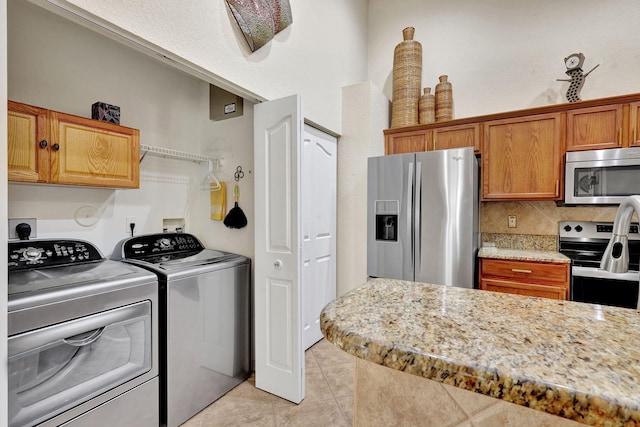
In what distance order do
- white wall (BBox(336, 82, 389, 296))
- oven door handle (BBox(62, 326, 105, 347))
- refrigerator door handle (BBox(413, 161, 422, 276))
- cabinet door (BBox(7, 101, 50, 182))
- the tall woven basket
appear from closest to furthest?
oven door handle (BBox(62, 326, 105, 347)) < cabinet door (BBox(7, 101, 50, 182)) < refrigerator door handle (BBox(413, 161, 422, 276)) < white wall (BBox(336, 82, 389, 296)) < the tall woven basket

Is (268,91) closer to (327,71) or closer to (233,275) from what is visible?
(327,71)

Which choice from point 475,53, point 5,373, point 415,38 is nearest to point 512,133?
point 475,53

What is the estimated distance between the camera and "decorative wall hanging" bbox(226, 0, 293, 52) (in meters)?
1.71

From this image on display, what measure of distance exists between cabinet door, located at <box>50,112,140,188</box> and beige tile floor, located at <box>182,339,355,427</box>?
1.58 m

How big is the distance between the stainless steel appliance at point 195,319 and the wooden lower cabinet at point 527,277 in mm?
1974

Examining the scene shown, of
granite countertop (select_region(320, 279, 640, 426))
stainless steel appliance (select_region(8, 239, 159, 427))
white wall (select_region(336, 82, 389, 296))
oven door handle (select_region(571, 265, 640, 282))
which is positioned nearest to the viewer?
granite countertop (select_region(320, 279, 640, 426))

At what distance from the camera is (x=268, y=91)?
1982mm

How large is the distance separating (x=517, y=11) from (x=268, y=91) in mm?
2761

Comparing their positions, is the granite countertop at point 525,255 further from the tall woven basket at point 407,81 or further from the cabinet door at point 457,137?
the tall woven basket at point 407,81

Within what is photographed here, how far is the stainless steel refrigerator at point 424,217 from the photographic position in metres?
2.46

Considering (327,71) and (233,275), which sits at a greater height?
(327,71)

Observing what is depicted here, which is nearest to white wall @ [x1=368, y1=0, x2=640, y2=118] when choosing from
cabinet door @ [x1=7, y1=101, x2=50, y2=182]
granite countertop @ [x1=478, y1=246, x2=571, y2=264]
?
granite countertop @ [x1=478, y1=246, x2=571, y2=264]

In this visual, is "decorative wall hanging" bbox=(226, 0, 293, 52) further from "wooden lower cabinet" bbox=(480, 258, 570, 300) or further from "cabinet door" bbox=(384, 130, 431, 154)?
"wooden lower cabinet" bbox=(480, 258, 570, 300)

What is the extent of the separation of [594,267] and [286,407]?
2.46 m
